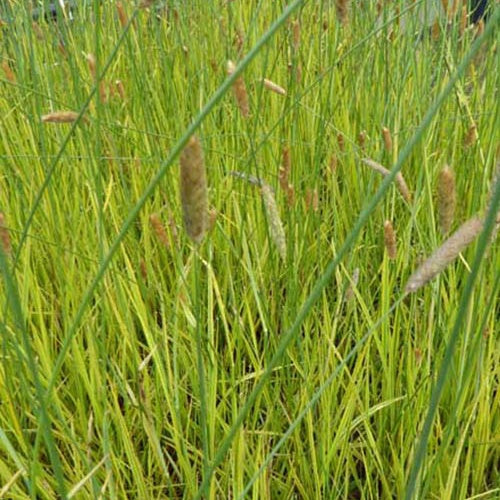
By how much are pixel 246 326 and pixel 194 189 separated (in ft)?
2.35

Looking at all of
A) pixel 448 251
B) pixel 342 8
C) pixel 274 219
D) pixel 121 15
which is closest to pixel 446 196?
pixel 448 251

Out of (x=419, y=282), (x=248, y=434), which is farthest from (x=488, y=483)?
(x=419, y=282)

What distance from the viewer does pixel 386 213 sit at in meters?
1.14

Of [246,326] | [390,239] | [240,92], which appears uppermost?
[240,92]

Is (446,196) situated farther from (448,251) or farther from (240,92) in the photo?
(240,92)

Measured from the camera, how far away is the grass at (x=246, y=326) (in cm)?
76

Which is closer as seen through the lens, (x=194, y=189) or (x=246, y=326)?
(x=194, y=189)

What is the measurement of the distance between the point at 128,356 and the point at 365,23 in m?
1.12

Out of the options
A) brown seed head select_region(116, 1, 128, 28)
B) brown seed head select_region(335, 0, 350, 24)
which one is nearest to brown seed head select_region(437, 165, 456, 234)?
brown seed head select_region(335, 0, 350, 24)

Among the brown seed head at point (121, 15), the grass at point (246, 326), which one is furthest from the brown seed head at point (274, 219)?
the brown seed head at point (121, 15)

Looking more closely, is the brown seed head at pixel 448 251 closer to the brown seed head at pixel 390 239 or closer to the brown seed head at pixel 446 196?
the brown seed head at pixel 446 196

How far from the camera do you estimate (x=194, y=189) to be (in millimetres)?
416

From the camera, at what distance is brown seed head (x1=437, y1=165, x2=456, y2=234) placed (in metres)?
0.56

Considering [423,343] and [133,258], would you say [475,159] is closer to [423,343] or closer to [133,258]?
[423,343]
